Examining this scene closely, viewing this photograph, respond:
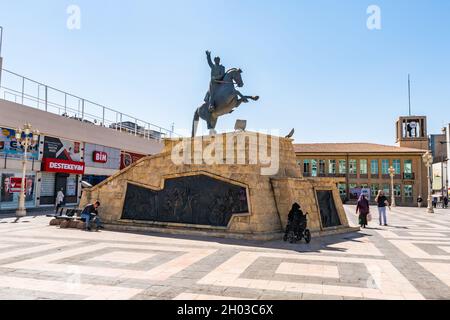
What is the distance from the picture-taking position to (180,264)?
7.92m

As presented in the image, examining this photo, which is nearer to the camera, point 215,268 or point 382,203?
point 215,268

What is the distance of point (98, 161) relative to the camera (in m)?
29.5

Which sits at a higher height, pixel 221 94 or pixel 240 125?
pixel 221 94

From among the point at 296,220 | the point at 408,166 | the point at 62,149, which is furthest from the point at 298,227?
the point at 408,166

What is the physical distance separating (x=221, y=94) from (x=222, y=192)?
4.56m

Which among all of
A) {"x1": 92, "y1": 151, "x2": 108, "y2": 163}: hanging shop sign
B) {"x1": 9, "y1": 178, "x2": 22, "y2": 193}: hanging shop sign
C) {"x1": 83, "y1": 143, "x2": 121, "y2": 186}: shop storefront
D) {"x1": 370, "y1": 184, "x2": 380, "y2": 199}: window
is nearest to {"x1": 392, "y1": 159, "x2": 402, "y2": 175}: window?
{"x1": 370, "y1": 184, "x2": 380, "y2": 199}: window

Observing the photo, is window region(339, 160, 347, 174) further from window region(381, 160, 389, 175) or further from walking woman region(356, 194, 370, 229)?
walking woman region(356, 194, 370, 229)

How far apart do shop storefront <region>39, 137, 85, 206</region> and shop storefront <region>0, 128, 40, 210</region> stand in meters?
1.14

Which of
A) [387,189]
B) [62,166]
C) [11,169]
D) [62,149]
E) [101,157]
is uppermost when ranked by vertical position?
[62,149]

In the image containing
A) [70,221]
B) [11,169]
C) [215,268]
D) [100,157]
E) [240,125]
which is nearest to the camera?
[215,268]

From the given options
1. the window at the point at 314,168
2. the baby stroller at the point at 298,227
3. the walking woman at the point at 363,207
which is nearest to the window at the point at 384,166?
the window at the point at 314,168

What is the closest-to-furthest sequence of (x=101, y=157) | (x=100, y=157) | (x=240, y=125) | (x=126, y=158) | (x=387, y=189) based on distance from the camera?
(x=240, y=125) < (x=100, y=157) < (x=101, y=157) < (x=126, y=158) < (x=387, y=189)

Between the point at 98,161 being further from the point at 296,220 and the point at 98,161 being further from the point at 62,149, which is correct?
the point at 296,220
